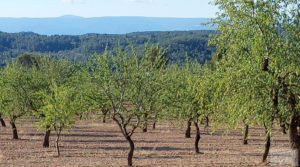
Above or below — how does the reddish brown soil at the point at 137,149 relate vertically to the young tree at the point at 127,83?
below

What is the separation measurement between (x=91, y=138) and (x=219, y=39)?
39.1 metres

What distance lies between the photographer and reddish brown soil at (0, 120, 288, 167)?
1618 inches

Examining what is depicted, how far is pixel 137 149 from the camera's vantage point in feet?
168

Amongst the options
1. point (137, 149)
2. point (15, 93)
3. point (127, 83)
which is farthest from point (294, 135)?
point (15, 93)

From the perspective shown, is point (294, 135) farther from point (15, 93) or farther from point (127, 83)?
point (15, 93)

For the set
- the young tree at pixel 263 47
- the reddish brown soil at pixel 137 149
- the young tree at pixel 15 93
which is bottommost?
the reddish brown soil at pixel 137 149

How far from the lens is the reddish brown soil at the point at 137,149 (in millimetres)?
41094

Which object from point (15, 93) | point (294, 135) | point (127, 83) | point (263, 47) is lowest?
point (15, 93)

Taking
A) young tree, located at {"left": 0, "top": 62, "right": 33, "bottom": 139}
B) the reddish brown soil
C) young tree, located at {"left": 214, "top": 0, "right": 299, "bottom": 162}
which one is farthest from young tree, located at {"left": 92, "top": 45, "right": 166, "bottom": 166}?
young tree, located at {"left": 0, "top": 62, "right": 33, "bottom": 139}

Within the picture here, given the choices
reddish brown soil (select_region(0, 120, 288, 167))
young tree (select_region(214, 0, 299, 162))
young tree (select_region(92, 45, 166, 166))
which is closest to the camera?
young tree (select_region(214, 0, 299, 162))

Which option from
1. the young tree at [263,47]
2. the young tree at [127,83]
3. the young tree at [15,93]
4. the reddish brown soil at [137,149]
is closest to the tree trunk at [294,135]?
the young tree at [263,47]

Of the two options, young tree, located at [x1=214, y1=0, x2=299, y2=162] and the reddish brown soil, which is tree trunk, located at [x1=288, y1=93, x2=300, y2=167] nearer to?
young tree, located at [x1=214, y1=0, x2=299, y2=162]

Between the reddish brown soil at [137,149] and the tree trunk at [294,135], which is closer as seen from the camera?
the tree trunk at [294,135]

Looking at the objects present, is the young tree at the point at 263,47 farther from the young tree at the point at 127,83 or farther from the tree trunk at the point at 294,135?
the young tree at the point at 127,83
